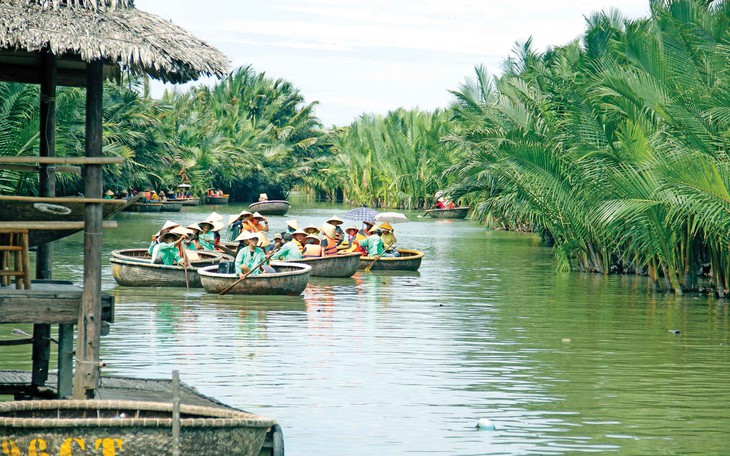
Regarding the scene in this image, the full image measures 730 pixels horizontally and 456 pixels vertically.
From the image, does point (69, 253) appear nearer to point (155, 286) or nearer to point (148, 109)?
point (155, 286)

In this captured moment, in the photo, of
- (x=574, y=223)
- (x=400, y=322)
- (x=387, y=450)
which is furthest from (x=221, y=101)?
(x=387, y=450)

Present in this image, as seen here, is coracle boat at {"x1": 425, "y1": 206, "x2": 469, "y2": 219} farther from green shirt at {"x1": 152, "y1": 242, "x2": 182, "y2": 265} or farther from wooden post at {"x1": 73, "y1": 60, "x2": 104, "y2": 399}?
wooden post at {"x1": 73, "y1": 60, "x2": 104, "y2": 399}

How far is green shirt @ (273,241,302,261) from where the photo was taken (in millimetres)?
22984

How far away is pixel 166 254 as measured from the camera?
21.6 metres

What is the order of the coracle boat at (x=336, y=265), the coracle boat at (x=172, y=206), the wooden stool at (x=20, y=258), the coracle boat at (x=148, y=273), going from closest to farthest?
the wooden stool at (x=20, y=258), the coracle boat at (x=148, y=273), the coracle boat at (x=336, y=265), the coracle boat at (x=172, y=206)

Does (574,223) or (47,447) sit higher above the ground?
(574,223)

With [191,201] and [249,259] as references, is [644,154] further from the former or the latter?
[191,201]

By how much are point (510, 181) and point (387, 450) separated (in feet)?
57.3

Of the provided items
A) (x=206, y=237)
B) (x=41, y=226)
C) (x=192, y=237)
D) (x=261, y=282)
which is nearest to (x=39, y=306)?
(x=41, y=226)

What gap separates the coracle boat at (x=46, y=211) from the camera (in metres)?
8.22

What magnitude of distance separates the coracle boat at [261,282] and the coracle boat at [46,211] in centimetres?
1098

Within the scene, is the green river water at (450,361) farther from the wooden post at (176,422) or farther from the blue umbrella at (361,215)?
the blue umbrella at (361,215)

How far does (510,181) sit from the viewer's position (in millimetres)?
26469

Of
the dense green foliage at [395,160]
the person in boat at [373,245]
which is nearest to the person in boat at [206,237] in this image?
the person in boat at [373,245]
